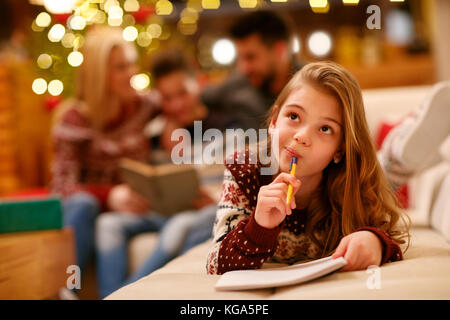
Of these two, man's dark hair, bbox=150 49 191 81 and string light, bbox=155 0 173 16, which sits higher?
string light, bbox=155 0 173 16

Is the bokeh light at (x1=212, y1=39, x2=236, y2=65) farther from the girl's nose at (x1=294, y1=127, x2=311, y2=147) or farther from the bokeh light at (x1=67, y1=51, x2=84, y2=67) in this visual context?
the girl's nose at (x1=294, y1=127, x2=311, y2=147)

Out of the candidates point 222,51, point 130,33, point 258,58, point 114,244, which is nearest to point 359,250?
point 114,244

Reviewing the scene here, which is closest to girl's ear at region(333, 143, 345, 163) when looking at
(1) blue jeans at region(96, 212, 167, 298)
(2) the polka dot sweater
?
(2) the polka dot sweater

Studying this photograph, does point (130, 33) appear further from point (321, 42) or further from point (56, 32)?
point (321, 42)

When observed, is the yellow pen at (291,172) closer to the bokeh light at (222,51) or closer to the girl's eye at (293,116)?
the girl's eye at (293,116)

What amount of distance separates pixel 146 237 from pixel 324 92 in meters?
1.01

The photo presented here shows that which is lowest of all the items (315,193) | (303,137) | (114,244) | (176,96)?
(114,244)

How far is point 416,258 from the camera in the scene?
0.85 m

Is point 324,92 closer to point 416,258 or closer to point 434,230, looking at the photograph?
point 416,258

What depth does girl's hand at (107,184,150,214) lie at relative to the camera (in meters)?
1.75

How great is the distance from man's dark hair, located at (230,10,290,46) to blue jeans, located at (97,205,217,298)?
684 millimetres

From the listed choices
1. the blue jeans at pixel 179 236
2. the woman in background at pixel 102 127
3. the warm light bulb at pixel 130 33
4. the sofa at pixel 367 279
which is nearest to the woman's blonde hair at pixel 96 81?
the woman in background at pixel 102 127

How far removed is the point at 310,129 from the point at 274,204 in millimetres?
153

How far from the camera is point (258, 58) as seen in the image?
6.35 feet
